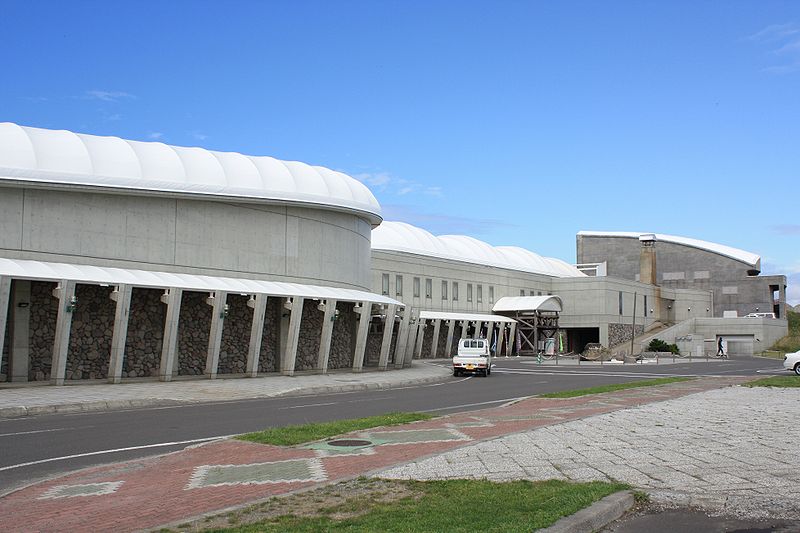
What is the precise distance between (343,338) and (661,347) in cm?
4610

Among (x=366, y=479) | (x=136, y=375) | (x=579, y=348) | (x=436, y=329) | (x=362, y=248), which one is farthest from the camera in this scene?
(x=579, y=348)

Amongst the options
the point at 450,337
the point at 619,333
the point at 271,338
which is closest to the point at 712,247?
the point at 619,333

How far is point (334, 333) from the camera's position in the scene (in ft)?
134

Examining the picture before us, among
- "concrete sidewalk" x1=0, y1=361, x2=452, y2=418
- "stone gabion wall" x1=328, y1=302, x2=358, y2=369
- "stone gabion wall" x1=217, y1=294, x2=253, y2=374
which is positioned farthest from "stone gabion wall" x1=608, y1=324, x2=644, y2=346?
"stone gabion wall" x1=217, y1=294, x2=253, y2=374

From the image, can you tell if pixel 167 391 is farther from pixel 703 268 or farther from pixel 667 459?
pixel 703 268

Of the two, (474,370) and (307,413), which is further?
(474,370)

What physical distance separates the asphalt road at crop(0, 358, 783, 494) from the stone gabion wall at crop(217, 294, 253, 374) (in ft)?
29.1

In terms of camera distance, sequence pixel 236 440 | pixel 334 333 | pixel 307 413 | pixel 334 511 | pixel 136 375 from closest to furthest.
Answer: pixel 334 511, pixel 236 440, pixel 307 413, pixel 136 375, pixel 334 333

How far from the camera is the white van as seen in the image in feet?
126

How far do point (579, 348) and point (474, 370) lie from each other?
4872 centimetres

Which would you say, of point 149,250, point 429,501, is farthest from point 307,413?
point 149,250

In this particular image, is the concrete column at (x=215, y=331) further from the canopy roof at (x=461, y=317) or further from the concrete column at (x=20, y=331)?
the canopy roof at (x=461, y=317)

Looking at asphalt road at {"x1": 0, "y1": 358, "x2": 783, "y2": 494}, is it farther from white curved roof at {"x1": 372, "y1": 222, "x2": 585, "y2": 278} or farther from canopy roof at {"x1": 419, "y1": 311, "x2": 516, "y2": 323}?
white curved roof at {"x1": 372, "y1": 222, "x2": 585, "y2": 278}

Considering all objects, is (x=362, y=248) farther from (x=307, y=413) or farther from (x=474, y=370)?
(x=307, y=413)
